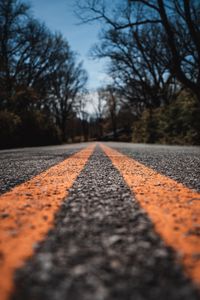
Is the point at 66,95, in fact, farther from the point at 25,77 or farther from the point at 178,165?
the point at 178,165

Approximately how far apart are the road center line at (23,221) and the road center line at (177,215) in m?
0.50

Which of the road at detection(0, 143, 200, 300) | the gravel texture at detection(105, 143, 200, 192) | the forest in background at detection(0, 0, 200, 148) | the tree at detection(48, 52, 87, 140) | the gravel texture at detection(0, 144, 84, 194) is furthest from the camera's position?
the tree at detection(48, 52, 87, 140)

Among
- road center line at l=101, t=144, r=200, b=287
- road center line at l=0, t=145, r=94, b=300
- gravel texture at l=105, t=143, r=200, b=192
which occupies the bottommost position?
gravel texture at l=105, t=143, r=200, b=192

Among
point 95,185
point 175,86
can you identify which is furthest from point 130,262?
point 175,86

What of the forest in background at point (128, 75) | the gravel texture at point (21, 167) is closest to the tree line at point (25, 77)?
the forest in background at point (128, 75)

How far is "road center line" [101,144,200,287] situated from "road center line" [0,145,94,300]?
0.50 metres

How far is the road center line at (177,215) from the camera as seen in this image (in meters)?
0.84

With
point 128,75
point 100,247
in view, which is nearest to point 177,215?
point 100,247

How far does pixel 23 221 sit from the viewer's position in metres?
1.22

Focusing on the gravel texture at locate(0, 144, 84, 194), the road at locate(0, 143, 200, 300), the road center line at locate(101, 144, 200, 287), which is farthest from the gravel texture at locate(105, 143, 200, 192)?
the gravel texture at locate(0, 144, 84, 194)

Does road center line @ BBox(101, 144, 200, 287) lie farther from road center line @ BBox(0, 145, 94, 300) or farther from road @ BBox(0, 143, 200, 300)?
road center line @ BBox(0, 145, 94, 300)

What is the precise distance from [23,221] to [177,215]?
76 cm

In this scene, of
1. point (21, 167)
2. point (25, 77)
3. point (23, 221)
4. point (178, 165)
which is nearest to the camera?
point (23, 221)

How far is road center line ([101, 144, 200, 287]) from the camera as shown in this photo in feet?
2.77
